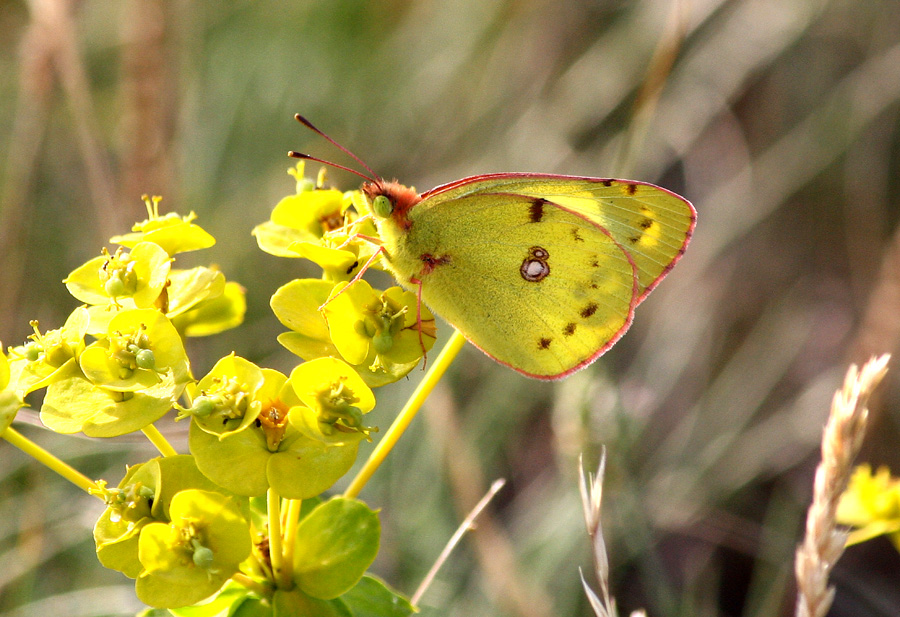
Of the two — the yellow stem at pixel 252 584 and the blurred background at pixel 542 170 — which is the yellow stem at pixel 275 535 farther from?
the blurred background at pixel 542 170

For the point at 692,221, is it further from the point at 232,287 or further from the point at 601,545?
the point at 232,287

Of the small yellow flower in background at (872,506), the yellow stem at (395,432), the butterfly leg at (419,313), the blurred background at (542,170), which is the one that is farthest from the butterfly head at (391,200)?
the small yellow flower in background at (872,506)

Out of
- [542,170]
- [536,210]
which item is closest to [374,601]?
[536,210]

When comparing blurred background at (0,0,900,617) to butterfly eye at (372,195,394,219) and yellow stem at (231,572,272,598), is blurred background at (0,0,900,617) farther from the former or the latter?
yellow stem at (231,572,272,598)

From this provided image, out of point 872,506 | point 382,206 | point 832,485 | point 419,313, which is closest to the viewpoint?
point 832,485

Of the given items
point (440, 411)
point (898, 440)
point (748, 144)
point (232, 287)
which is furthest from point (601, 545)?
point (748, 144)

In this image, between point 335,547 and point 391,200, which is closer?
point 335,547

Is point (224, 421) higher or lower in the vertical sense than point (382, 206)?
lower

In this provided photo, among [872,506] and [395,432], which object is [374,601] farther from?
[872,506]

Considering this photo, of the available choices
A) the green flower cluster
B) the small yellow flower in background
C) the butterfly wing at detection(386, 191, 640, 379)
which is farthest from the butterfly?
the small yellow flower in background
